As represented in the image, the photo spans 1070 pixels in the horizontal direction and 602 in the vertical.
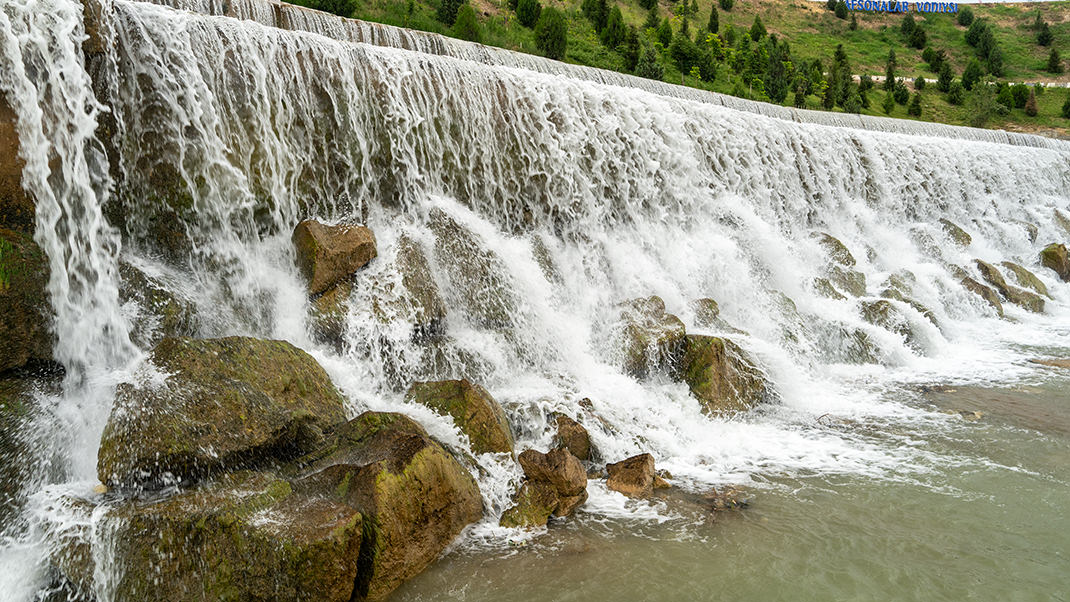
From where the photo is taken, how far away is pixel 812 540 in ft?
14.6

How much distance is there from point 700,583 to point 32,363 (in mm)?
5105

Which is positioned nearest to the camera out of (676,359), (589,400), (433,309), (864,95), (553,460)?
(553,460)

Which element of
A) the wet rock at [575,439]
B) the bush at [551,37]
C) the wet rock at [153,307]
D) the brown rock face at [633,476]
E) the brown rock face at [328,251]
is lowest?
the brown rock face at [633,476]

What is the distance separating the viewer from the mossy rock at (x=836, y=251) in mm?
12414

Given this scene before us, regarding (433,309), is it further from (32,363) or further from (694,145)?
(694,145)

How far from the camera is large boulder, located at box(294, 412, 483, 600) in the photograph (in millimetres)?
3854

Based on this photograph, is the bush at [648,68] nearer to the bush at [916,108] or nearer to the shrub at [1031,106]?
the bush at [916,108]

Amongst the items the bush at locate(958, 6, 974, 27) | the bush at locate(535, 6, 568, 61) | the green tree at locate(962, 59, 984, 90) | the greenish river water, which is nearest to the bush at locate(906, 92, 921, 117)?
the green tree at locate(962, 59, 984, 90)

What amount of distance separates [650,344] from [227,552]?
5.28 metres

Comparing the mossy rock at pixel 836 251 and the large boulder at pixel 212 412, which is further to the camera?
the mossy rock at pixel 836 251

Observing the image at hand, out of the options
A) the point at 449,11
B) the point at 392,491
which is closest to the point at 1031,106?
the point at 449,11

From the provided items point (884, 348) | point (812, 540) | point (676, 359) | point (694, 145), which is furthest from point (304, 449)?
point (694, 145)

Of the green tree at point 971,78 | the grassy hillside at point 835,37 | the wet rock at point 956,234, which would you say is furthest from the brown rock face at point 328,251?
the green tree at point 971,78

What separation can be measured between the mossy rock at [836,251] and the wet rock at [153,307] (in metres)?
11.5
